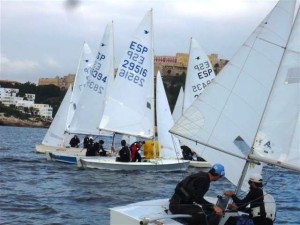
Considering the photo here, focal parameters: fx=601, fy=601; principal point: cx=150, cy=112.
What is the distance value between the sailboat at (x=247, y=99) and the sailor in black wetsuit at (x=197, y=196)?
74cm

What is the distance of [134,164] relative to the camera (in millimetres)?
Result: 20734

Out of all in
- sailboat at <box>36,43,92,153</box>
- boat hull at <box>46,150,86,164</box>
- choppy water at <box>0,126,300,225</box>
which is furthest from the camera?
sailboat at <box>36,43,92,153</box>

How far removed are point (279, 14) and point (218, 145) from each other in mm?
2399

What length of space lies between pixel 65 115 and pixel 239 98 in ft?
69.6

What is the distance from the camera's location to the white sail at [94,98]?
27.2 metres

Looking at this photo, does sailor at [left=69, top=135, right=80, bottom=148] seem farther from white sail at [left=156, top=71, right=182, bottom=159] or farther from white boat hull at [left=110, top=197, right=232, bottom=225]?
white boat hull at [left=110, top=197, right=232, bottom=225]

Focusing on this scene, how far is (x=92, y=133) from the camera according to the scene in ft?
89.6

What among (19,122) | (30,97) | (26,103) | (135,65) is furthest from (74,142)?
(30,97)

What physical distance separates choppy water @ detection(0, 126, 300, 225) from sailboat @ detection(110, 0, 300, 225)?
147cm

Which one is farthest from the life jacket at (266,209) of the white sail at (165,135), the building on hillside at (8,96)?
the building on hillside at (8,96)

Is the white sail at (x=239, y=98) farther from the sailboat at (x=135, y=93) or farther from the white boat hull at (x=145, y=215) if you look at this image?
the sailboat at (x=135, y=93)

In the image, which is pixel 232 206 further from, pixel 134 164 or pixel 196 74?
pixel 196 74

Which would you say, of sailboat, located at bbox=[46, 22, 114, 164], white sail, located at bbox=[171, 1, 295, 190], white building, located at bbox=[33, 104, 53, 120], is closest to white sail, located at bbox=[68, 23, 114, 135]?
sailboat, located at bbox=[46, 22, 114, 164]

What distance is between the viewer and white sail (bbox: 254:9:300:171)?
857cm
